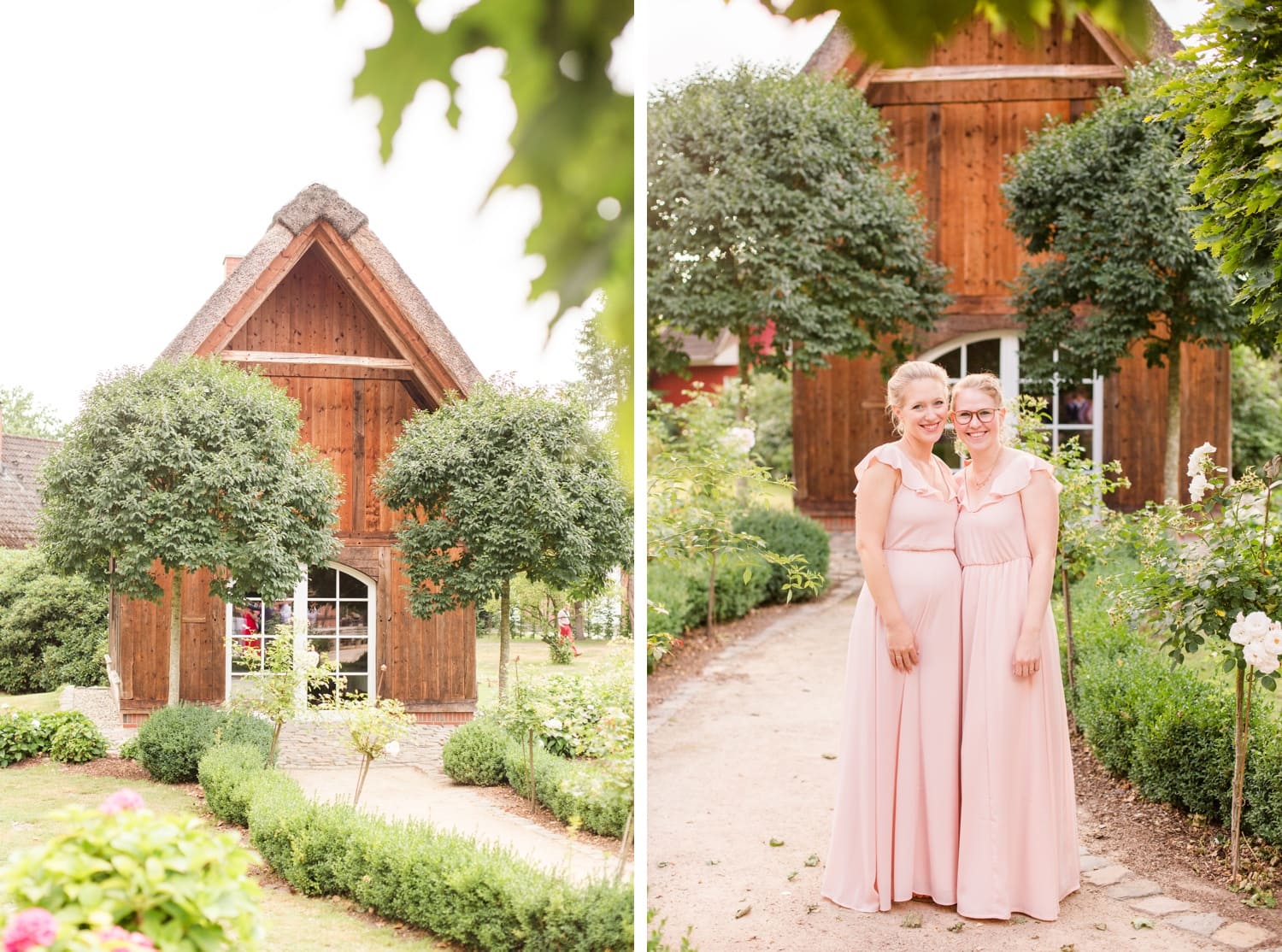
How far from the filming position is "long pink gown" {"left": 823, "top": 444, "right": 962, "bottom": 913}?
8.81 feet

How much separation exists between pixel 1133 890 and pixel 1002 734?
586mm

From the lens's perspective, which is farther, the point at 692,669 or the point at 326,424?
the point at 692,669

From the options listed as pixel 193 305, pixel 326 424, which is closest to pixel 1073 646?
pixel 326 424

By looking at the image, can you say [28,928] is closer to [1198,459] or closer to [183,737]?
[183,737]

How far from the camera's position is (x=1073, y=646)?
3.99 m

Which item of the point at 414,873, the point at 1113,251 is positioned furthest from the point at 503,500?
the point at 1113,251

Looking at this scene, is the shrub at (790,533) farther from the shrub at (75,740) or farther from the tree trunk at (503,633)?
the shrub at (75,740)

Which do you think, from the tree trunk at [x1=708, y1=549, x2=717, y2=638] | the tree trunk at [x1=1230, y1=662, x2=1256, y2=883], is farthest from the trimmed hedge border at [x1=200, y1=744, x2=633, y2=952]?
the tree trunk at [x1=708, y1=549, x2=717, y2=638]

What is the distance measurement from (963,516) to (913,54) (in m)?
1.35

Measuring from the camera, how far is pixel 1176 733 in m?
3.19

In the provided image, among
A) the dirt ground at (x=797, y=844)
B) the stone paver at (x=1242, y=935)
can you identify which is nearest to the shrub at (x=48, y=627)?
the dirt ground at (x=797, y=844)

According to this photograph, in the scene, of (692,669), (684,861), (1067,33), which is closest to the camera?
(684,861)

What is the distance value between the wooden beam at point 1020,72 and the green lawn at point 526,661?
252cm

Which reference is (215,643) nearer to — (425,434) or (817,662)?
(425,434)
